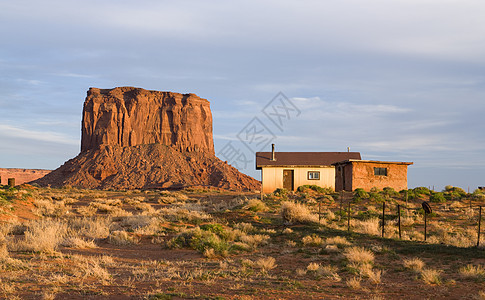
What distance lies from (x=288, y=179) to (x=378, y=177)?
8.04 meters

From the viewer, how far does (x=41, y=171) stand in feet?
445

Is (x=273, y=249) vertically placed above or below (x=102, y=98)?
below

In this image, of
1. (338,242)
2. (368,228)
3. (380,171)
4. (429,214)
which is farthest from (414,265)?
(380,171)

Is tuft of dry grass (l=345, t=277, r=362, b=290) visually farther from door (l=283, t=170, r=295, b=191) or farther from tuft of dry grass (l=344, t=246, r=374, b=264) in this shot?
door (l=283, t=170, r=295, b=191)

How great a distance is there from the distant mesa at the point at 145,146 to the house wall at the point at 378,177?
49.1m

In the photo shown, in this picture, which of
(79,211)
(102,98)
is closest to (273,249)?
(79,211)

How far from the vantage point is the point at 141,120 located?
328 feet

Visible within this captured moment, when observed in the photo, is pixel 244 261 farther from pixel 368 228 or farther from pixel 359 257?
pixel 368 228

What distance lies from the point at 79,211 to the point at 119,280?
19097 mm

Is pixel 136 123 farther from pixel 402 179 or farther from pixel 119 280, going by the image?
pixel 119 280

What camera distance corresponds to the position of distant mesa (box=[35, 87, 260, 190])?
84.3 m

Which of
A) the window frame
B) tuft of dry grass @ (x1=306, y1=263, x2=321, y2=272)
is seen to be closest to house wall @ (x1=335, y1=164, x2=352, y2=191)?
the window frame

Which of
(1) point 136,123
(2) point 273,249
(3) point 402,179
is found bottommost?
(2) point 273,249

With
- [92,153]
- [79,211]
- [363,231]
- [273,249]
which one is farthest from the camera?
[92,153]
